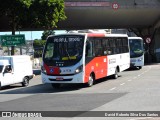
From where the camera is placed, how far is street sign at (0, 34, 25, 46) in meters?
33.0

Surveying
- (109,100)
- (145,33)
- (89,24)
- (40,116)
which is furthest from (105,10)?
(40,116)

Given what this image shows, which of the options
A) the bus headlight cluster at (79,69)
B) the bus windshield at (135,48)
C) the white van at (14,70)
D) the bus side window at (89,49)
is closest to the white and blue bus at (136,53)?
the bus windshield at (135,48)

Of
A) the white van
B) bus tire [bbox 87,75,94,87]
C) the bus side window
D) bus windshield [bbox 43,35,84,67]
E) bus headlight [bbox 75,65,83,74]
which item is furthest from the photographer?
the white van

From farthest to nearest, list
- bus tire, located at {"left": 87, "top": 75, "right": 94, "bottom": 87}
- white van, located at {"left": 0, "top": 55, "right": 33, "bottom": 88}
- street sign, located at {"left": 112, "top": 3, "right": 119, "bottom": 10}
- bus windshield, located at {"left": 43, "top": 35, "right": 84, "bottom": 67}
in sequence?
street sign, located at {"left": 112, "top": 3, "right": 119, "bottom": 10}, white van, located at {"left": 0, "top": 55, "right": 33, "bottom": 88}, bus tire, located at {"left": 87, "top": 75, "right": 94, "bottom": 87}, bus windshield, located at {"left": 43, "top": 35, "right": 84, "bottom": 67}

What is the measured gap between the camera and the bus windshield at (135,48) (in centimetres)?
3306

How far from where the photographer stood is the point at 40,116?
34.2 feet

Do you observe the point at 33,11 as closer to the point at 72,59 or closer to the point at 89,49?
the point at 89,49

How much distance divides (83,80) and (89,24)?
98.9 ft

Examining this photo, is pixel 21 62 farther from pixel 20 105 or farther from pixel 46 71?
pixel 20 105

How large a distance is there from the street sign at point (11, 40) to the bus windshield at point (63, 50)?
15110 millimetres

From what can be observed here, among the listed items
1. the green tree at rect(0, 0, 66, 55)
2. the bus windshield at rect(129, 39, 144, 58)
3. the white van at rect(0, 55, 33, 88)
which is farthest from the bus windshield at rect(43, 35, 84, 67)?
the bus windshield at rect(129, 39, 144, 58)

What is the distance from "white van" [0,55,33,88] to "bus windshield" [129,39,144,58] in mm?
12388

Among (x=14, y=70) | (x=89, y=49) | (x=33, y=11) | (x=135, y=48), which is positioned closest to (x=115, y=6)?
(x=135, y=48)

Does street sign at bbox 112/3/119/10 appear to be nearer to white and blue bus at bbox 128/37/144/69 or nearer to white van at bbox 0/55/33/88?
white and blue bus at bbox 128/37/144/69
